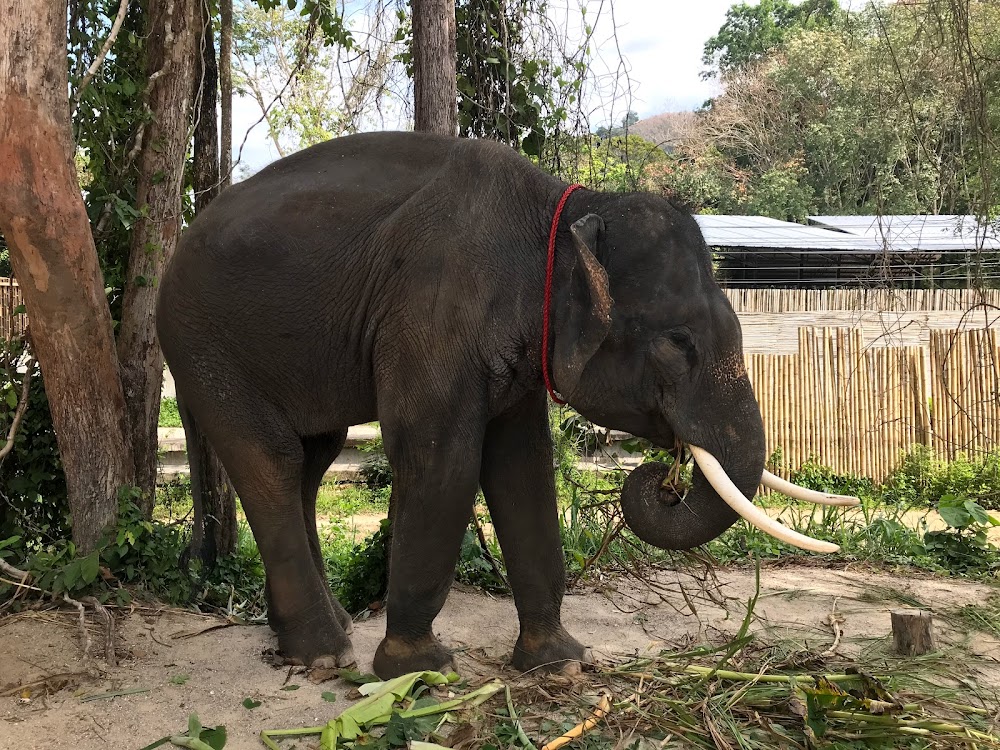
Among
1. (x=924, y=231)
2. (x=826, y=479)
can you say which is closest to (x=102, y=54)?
(x=826, y=479)

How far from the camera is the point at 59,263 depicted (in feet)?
14.5

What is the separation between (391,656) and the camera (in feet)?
12.2

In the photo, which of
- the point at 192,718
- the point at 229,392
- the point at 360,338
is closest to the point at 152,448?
the point at 229,392

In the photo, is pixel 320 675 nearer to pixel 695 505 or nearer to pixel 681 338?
pixel 695 505

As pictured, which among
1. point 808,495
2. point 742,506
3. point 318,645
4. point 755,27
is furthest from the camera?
point 755,27

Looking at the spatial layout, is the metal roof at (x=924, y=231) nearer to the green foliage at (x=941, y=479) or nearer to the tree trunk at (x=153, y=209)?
the green foliage at (x=941, y=479)

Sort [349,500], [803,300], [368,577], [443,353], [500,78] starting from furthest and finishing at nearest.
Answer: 1. [803,300]
2. [349,500]
3. [500,78]
4. [368,577]
5. [443,353]

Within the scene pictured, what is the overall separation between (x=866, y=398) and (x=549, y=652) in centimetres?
805

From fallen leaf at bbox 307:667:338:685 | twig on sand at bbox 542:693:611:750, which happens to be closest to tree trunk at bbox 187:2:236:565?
fallen leaf at bbox 307:667:338:685

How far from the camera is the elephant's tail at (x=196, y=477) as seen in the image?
14.9 feet

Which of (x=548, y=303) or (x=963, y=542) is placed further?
(x=963, y=542)

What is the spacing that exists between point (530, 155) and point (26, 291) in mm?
3250

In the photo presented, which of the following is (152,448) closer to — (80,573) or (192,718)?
(80,573)

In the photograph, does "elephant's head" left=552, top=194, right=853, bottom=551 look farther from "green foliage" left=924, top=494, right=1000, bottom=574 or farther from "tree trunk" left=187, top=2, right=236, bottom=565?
"green foliage" left=924, top=494, right=1000, bottom=574
